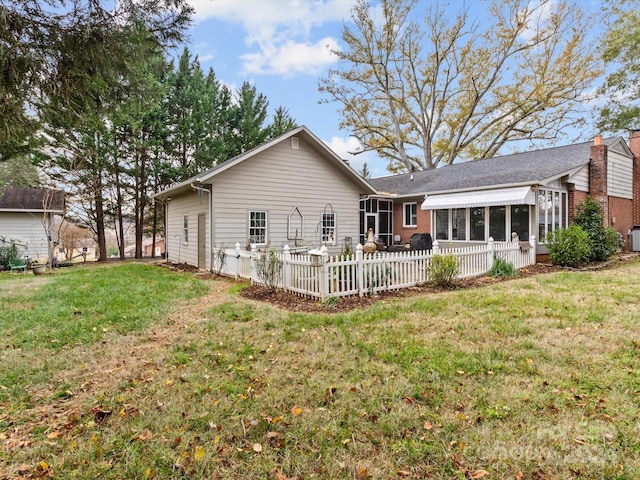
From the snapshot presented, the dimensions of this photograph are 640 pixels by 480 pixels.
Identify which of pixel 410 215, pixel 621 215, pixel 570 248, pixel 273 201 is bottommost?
pixel 570 248

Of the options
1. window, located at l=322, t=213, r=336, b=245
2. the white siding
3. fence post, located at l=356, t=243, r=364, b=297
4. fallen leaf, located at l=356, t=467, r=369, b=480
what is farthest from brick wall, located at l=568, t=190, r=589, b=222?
the white siding

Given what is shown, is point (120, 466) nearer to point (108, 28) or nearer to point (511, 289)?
point (108, 28)

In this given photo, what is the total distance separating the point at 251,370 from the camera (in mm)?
3861

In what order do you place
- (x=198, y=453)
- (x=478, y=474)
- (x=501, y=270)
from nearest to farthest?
(x=478, y=474), (x=198, y=453), (x=501, y=270)

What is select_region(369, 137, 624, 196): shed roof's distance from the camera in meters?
13.3

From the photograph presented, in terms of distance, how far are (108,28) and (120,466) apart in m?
4.90

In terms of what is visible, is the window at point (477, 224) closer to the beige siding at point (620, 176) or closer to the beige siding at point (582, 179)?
the beige siding at point (582, 179)

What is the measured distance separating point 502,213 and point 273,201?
9.12 m

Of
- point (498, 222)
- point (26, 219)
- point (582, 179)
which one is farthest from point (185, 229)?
point (582, 179)

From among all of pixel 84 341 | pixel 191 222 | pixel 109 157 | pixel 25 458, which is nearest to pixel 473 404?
pixel 25 458

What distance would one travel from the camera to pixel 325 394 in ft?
10.9

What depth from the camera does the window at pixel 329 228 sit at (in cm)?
1436

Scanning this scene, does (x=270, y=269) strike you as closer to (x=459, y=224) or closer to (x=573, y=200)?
(x=459, y=224)

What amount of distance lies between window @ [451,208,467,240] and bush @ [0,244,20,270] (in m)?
20.4
